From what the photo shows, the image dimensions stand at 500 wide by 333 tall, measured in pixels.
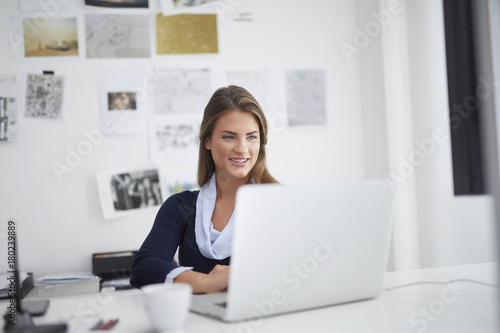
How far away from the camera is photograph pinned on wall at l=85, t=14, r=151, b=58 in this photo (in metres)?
2.18

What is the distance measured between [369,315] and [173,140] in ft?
4.93

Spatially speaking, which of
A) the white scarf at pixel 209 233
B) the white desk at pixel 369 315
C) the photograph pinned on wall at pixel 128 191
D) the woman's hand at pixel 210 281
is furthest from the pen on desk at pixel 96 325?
the photograph pinned on wall at pixel 128 191

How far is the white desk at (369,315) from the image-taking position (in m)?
0.83

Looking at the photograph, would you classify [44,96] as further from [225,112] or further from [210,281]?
[210,281]

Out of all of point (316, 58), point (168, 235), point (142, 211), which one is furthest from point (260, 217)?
point (316, 58)

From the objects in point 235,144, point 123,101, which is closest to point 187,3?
point 123,101

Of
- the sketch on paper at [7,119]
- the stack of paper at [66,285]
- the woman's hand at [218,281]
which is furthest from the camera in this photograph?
the sketch on paper at [7,119]

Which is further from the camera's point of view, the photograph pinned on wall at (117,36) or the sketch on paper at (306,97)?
the sketch on paper at (306,97)

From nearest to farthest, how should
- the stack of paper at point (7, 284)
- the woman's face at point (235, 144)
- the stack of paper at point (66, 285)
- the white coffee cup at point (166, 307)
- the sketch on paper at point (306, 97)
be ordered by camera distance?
the white coffee cup at point (166, 307) → the woman's face at point (235, 144) → the stack of paper at point (7, 284) → the stack of paper at point (66, 285) → the sketch on paper at point (306, 97)

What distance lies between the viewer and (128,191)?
7.18 ft

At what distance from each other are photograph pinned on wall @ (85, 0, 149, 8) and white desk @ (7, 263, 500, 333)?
1.48m

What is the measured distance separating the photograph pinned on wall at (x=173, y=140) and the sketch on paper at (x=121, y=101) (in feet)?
0.38

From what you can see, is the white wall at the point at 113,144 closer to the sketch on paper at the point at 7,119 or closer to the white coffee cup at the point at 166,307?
the sketch on paper at the point at 7,119

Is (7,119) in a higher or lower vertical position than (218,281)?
higher
